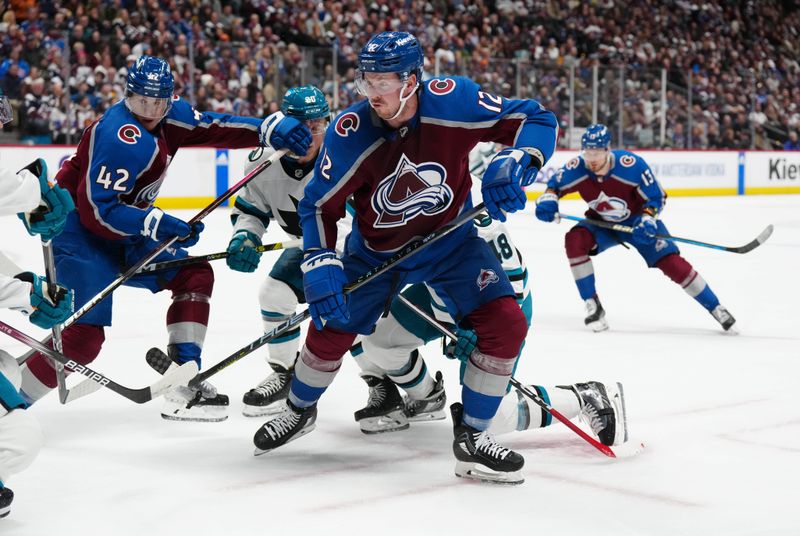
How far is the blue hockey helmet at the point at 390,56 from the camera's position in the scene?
241cm

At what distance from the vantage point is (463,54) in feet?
43.7

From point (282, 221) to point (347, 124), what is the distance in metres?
1.06

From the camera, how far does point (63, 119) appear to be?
30.7ft

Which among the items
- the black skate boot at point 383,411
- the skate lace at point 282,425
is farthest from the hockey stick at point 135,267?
the black skate boot at point 383,411

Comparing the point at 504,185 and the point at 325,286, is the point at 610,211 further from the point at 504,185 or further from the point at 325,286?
the point at 325,286

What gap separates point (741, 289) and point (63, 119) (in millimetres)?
6386

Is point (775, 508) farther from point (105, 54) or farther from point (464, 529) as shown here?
point (105, 54)

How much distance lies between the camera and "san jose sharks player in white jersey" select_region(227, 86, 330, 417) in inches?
129

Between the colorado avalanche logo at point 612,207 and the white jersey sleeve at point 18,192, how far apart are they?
3.59 m

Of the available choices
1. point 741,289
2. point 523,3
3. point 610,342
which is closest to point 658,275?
point 741,289

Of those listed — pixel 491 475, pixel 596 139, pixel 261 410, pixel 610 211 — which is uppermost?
pixel 596 139

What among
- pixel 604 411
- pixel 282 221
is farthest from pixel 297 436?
pixel 282 221

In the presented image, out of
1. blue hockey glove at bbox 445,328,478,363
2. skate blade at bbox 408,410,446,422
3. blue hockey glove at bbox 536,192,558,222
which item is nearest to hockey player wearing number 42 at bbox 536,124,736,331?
blue hockey glove at bbox 536,192,558,222

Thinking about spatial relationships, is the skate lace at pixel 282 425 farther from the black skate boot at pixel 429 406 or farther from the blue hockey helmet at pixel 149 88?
the blue hockey helmet at pixel 149 88
